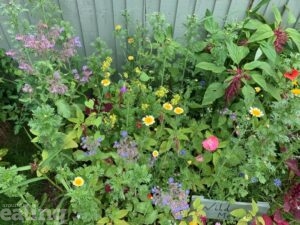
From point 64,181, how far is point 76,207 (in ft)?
0.60

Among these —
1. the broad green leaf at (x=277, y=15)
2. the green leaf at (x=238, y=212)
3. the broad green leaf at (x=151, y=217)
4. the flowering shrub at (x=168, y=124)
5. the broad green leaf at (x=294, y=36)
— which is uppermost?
the broad green leaf at (x=277, y=15)

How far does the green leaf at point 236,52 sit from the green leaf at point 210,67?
0.32 feet

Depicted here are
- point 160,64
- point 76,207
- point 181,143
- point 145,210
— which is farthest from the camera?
point 160,64

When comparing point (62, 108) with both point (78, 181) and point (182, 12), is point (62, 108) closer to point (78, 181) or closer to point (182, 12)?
point (78, 181)

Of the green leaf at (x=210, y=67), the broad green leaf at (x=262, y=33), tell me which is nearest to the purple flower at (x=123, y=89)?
the green leaf at (x=210, y=67)

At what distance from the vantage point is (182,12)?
2.56 meters

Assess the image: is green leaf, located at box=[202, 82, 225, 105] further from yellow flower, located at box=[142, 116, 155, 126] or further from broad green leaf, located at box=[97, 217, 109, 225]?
broad green leaf, located at box=[97, 217, 109, 225]

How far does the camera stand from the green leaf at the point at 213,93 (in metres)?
2.38

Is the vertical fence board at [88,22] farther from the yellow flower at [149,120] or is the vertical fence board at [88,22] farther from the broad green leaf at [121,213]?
the broad green leaf at [121,213]

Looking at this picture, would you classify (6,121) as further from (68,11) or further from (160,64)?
(160,64)

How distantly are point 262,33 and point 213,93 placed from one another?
19.5 inches

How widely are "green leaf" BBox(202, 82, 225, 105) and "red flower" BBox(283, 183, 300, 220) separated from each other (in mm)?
720

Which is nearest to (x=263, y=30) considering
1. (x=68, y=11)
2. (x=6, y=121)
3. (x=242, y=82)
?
(x=242, y=82)

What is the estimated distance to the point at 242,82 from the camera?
→ 239cm
